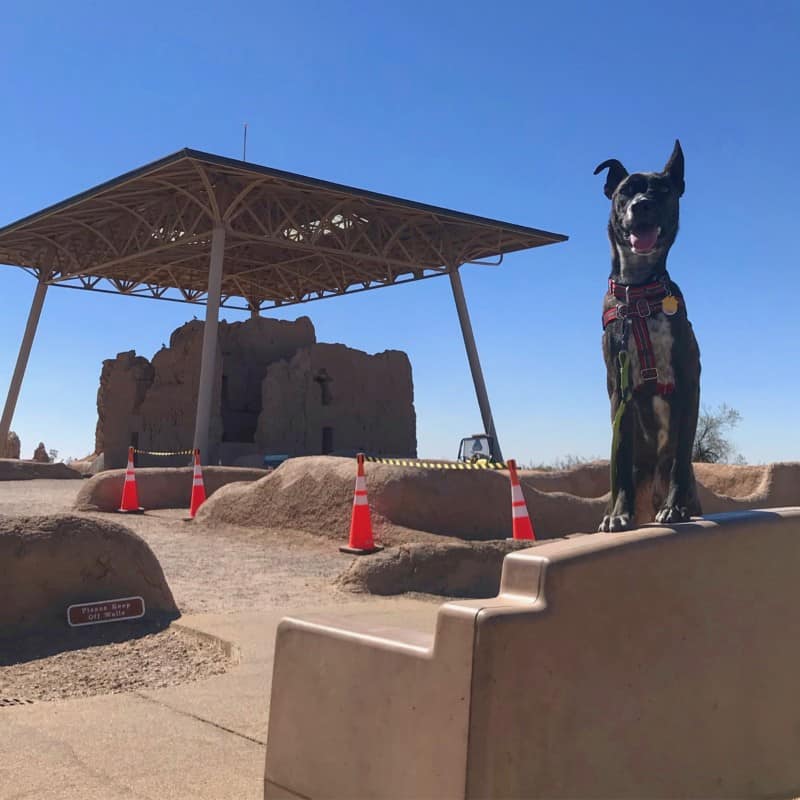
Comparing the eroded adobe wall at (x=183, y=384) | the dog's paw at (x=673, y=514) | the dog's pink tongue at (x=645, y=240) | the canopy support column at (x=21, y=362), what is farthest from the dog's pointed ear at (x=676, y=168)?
the canopy support column at (x=21, y=362)

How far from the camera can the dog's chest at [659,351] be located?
12.9 feet

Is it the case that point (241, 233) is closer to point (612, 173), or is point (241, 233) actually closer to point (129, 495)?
point (129, 495)

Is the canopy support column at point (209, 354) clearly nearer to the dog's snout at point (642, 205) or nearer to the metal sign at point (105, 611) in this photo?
the metal sign at point (105, 611)

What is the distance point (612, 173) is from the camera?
4262mm

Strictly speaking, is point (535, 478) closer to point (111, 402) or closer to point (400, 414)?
point (400, 414)

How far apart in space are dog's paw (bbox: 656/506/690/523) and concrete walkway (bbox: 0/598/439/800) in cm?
172

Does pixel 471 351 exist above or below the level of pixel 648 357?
above

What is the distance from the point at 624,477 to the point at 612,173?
1.43 metres

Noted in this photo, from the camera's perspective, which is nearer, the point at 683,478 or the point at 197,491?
the point at 683,478

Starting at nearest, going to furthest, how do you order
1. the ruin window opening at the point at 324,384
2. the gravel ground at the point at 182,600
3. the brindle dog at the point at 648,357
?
the brindle dog at the point at 648,357 < the gravel ground at the point at 182,600 < the ruin window opening at the point at 324,384

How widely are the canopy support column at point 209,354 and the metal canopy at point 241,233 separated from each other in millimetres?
614

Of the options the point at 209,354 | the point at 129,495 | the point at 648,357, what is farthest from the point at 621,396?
the point at 209,354

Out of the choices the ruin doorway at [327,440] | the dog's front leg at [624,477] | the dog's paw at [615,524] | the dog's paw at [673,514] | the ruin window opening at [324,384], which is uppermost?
the ruin window opening at [324,384]

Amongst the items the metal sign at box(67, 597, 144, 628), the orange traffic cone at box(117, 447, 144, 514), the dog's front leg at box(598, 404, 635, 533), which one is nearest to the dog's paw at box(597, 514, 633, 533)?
the dog's front leg at box(598, 404, 635, 533)
